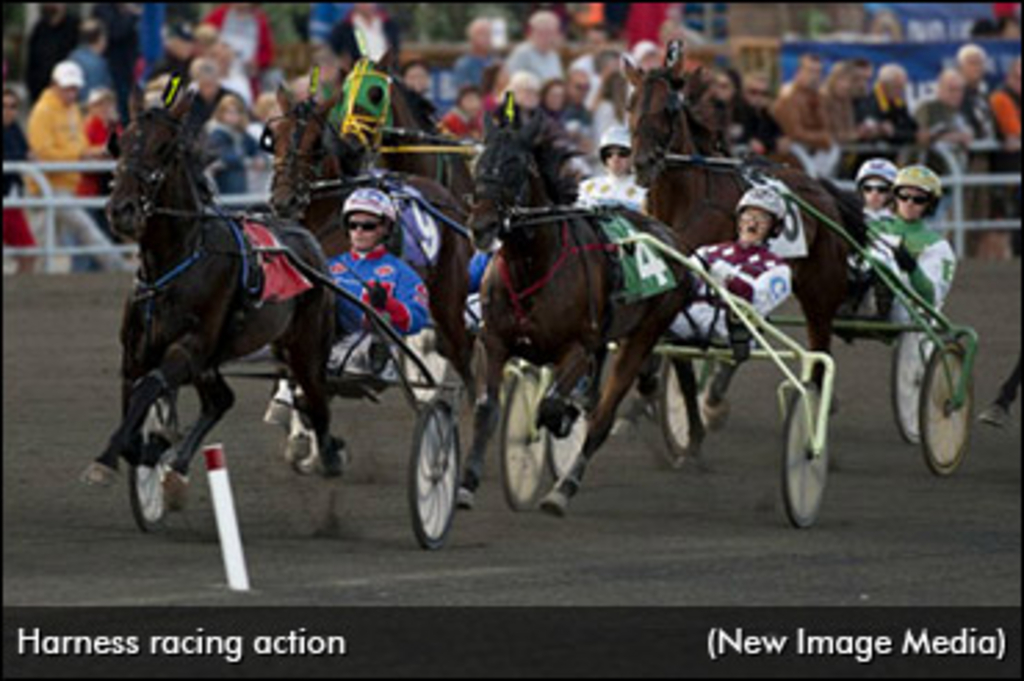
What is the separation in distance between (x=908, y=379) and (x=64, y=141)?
27.2 ft

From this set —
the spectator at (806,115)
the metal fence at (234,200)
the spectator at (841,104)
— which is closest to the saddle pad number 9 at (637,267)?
the metal fence at (234,200)

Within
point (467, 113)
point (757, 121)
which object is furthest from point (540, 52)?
point (757, 121)

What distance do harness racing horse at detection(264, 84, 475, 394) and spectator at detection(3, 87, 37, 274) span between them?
767cm

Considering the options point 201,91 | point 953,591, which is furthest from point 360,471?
point 201,91

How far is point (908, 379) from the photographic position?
17016 millimetres

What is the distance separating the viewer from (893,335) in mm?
16641

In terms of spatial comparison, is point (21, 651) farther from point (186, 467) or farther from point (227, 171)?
point (227, 171)

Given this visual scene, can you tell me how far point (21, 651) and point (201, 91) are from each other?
42.4ft

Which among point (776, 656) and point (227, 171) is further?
point (227, 171)

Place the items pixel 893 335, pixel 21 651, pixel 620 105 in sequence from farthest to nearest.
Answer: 1. pixel 620 105
2. pixel 893 335
3. pixel 21 651

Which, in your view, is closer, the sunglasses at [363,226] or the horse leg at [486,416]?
the horse leg at [486,416]

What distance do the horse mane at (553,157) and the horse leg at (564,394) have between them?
65 centimetres

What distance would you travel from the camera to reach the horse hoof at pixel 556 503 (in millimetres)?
13742

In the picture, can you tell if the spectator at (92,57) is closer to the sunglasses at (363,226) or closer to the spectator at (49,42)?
the spectator at (49,42)
